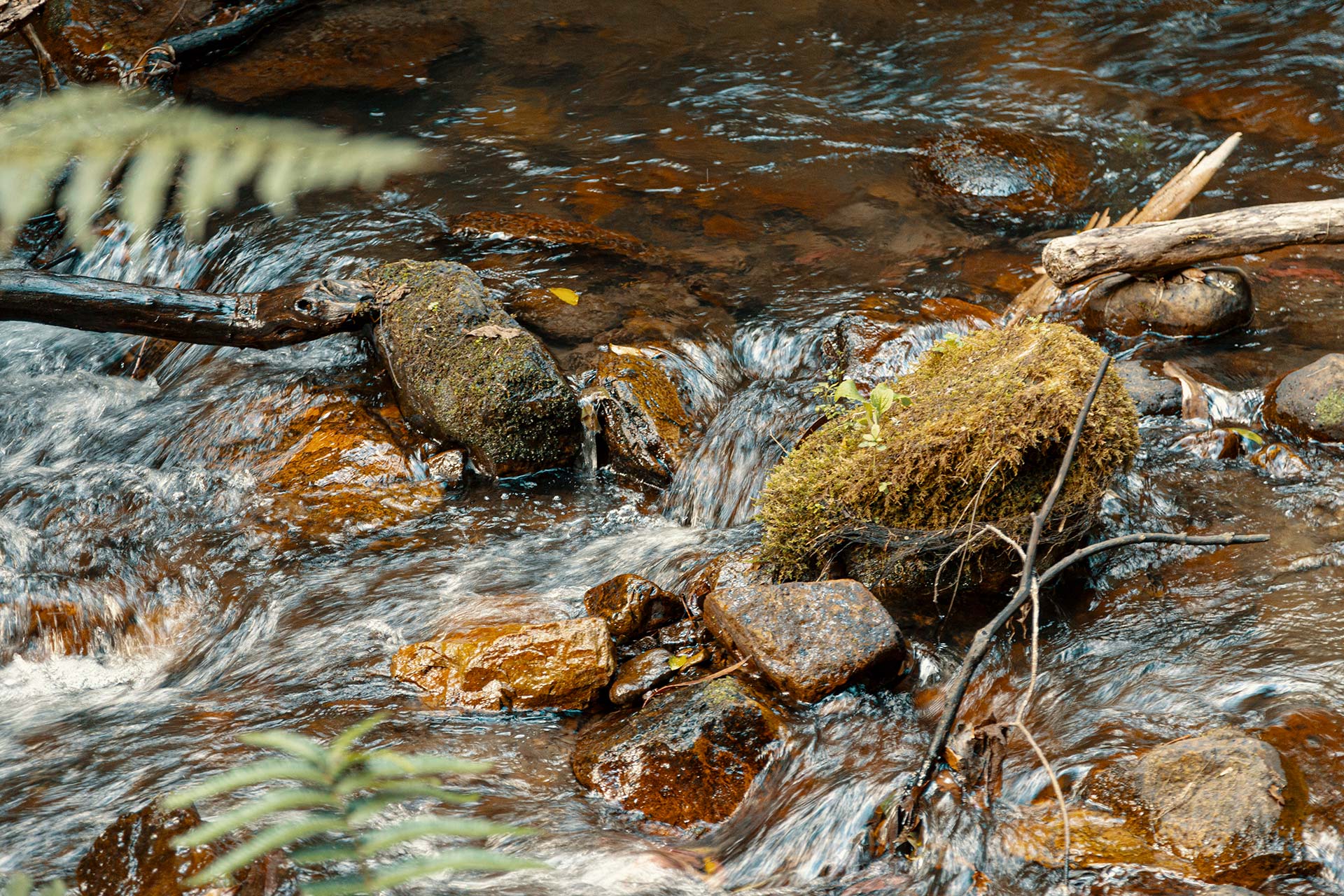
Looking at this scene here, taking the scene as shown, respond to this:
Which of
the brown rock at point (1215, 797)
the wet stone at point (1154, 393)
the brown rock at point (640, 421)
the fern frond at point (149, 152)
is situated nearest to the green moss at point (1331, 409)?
the wet stone at point (1154, 393)

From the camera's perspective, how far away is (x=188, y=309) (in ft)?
18.8

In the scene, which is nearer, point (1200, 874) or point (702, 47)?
point (1200, 874)

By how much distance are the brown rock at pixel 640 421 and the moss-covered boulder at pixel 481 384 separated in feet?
0.67

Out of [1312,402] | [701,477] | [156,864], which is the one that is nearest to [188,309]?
[701,477]

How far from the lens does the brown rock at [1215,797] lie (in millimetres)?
3057

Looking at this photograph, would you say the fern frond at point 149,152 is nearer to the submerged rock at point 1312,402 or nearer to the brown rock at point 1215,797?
the brown rock at point 1215,797

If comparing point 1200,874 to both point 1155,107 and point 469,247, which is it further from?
point 1155,107

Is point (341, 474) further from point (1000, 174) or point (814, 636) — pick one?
point (1000, 174)

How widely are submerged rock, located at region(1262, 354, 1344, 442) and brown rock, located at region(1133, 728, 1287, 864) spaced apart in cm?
254

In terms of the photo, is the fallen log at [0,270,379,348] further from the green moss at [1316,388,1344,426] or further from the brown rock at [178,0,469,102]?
the green moss at [1316,388,1344,426]

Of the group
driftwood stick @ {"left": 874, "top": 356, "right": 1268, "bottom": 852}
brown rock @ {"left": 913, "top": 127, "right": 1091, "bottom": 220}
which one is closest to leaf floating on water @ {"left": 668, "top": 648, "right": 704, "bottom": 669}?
driftwood stick @ {"left": 874, "top": 356, "right": 1268, "bottom": 852}

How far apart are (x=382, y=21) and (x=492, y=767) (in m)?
10.2

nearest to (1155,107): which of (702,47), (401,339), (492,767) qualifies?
(702,47)

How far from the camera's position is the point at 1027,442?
4004 mm
